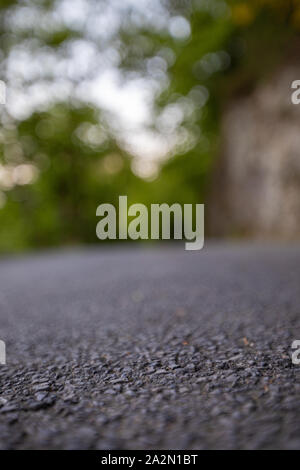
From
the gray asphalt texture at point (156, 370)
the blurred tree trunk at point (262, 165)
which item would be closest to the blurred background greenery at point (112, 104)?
the blurred tree trunk at point (262, 165)

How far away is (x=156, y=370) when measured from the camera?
1859 millimetres

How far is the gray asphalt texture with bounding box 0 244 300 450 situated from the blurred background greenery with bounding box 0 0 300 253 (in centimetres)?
884

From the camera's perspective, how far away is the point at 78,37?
16297 millimetres

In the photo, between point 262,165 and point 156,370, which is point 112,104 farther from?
point 156,370

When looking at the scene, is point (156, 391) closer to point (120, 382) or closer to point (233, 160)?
point (120, 382)

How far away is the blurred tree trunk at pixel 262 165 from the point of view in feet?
32.2

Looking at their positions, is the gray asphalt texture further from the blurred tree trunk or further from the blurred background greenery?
the blurred background greenery

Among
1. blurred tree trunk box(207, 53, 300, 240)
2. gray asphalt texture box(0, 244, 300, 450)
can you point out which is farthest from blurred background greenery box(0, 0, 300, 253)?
gray asphalt texture box(0, 244, 300, 450)

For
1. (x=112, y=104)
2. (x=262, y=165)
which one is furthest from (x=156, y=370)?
(x=112, y=104)

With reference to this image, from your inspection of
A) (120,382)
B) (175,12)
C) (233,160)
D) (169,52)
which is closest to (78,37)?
(169,52)

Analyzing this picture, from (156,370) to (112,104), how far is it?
59.2ft

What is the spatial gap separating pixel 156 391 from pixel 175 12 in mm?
12712

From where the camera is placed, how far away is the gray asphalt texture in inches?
51.1

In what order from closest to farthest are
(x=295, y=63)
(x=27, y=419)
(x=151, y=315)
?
(x=27, y=419)
(x=151, y=315)
(x=295, y=63)
